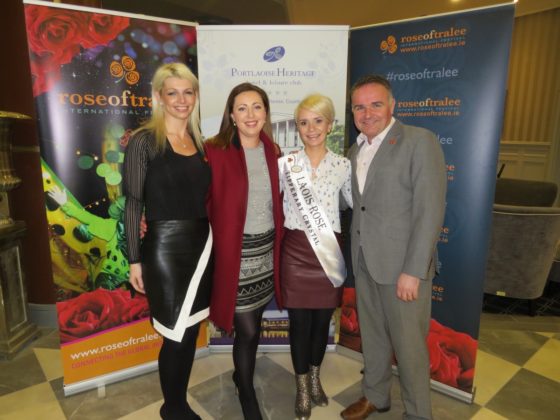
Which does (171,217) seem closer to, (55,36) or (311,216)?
(311,216)

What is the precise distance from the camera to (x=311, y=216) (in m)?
1.79

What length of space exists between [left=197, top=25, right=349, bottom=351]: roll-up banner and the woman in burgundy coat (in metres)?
0.60

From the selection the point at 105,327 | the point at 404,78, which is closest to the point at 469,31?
the point at 404,78

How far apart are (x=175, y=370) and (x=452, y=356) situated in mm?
1527

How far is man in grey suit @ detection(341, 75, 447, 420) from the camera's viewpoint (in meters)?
1.57

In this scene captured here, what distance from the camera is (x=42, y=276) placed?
2.92 m

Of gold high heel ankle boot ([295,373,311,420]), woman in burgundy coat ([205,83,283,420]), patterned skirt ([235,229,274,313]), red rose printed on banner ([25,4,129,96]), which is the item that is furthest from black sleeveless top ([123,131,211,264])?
gold high heel ankle boot ([295,373,311,420])

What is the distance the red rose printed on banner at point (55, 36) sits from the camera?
184 centimetres

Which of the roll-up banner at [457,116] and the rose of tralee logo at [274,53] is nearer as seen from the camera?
the roll-up banner at [457,116]

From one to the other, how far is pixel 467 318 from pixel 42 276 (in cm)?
296

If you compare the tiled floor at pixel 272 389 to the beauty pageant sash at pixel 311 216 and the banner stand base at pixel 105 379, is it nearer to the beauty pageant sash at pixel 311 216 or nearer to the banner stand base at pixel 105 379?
the banner stand base at pixel 105 379

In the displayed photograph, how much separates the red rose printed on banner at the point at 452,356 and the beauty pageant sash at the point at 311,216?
84 cm

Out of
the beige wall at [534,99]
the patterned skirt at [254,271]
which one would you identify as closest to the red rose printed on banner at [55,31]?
the patterned skirt at [254,271]

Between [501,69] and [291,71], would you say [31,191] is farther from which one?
[501,69]
